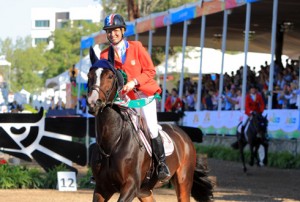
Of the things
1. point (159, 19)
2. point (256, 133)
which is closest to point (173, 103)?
point (159, 19)

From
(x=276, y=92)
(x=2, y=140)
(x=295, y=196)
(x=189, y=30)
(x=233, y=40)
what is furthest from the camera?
(x=233, y=40)

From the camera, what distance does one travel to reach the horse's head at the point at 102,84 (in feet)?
29.3

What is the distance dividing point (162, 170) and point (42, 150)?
800cm

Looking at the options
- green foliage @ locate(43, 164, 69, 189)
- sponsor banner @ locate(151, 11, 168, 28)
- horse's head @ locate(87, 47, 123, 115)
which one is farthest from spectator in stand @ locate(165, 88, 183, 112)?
horse's head @ locate(87, 47, 123, 115)

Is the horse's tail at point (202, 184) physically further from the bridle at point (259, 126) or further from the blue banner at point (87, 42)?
the blue banner at point (87, 42)

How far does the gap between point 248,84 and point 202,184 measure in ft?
57.3

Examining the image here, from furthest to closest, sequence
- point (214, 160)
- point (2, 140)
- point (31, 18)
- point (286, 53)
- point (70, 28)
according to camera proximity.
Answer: point (31, 18), point (70, 28), point (286, 53), point (214, 160), point (2, 140)

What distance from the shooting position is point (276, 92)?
979 inches

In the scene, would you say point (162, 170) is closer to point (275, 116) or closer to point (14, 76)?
point (275, 116)

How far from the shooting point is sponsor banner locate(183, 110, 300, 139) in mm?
24062

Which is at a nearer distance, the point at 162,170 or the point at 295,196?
the point at 162,170

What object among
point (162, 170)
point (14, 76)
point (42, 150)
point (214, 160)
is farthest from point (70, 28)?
point (162, 170)

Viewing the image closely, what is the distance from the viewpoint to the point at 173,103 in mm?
32469

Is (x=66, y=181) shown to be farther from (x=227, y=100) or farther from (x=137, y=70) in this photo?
(x=227, y=100)
